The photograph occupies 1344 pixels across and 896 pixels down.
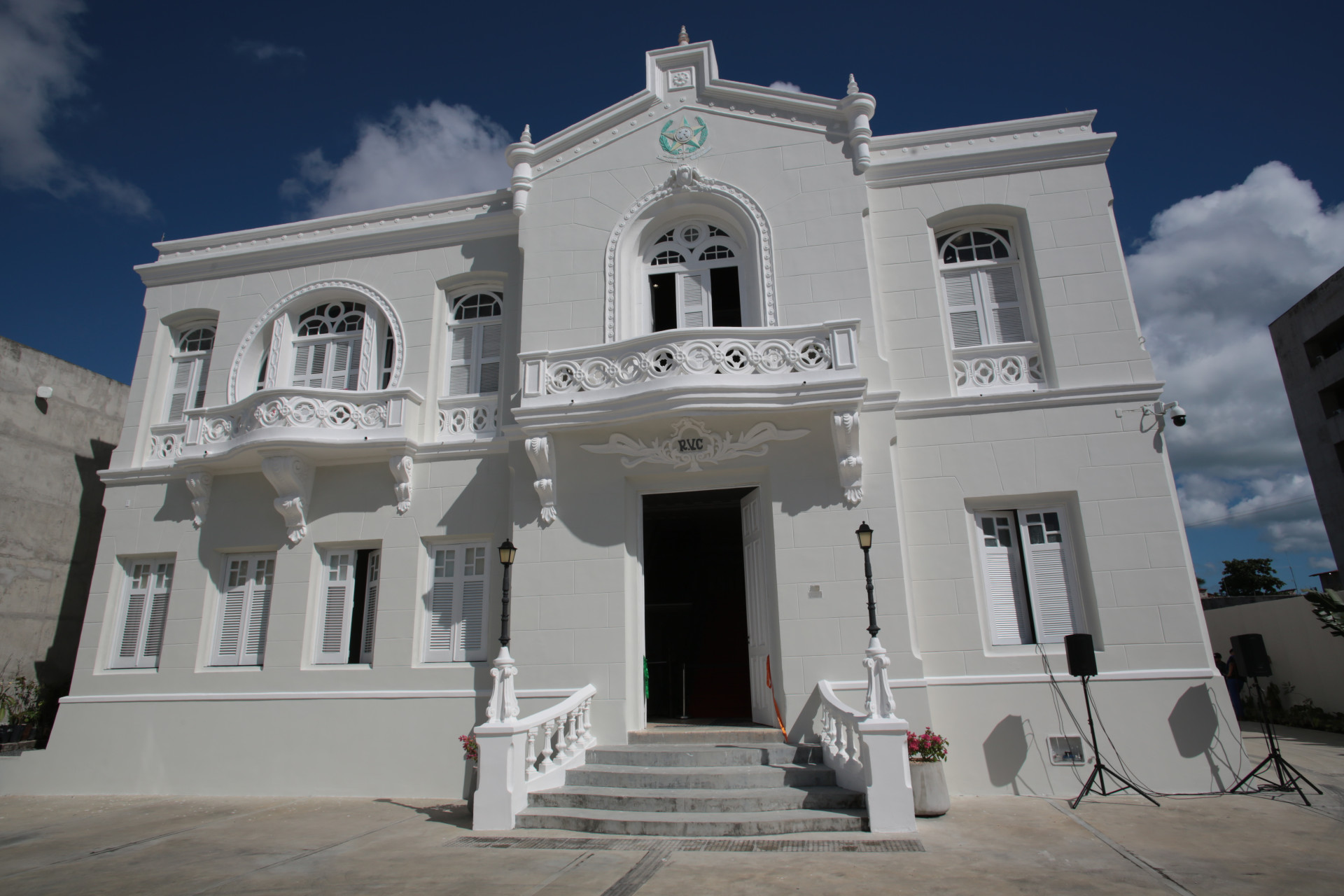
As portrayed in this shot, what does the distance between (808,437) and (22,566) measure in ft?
48.9

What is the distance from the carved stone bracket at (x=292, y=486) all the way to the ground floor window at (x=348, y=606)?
0.59 meters

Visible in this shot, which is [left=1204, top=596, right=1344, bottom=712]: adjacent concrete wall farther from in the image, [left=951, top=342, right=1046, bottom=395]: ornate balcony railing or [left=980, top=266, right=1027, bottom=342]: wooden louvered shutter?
[left=980, top=266, right=1027, bottom=342]: wooden louvered shutter

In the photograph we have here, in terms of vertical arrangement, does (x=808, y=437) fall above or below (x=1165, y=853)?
above

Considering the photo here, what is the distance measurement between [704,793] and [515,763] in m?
2.06

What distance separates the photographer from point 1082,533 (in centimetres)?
1017

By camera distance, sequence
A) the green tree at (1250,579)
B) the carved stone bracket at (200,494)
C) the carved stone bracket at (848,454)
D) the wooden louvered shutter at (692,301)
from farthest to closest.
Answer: the green tree at (1250,579) → the carved stone bracket at (200,494) → the wooden louvered shutter at (692,301) → the carved stone bracket at (848,454)

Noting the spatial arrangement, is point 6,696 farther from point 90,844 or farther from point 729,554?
point 729,554

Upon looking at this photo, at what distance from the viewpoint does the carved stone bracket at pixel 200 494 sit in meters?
12.7

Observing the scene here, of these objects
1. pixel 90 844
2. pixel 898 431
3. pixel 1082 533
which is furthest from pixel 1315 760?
pixel 90 844

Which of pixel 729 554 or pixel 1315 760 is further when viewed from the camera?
pixel 729 554

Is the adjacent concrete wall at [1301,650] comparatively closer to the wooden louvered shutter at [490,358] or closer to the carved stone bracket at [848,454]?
the carved stone bracket at [848,454]

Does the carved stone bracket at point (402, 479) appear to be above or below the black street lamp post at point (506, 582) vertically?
above

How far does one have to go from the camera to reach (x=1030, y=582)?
33.8 feet

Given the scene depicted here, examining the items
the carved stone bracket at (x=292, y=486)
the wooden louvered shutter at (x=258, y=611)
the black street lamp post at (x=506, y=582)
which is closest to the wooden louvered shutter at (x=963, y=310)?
the black street lamp post at (x=506, y=582)
